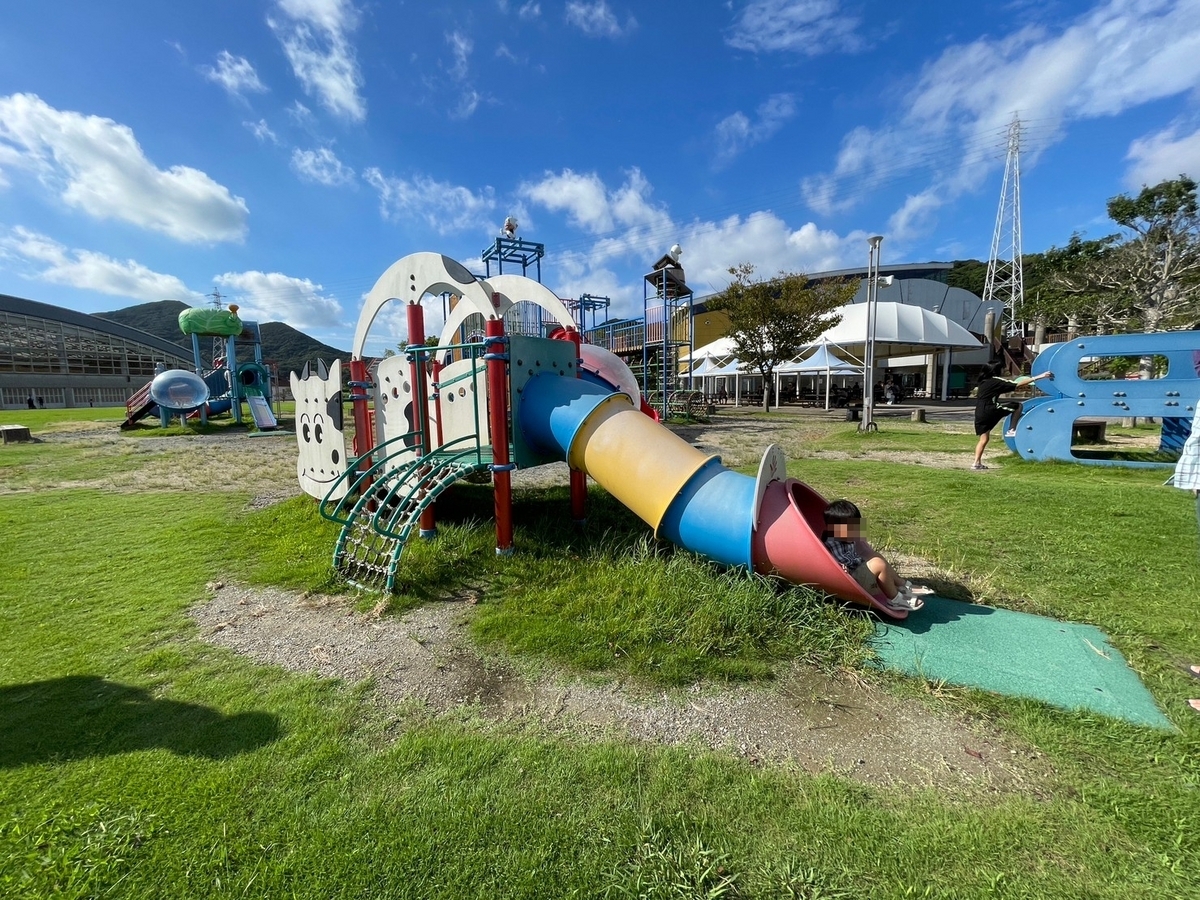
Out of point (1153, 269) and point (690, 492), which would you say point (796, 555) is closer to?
point (690, 492)

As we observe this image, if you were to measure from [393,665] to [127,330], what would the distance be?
67.9 meters

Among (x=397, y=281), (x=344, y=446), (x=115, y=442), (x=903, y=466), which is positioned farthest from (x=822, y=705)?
(x=115, y=442)

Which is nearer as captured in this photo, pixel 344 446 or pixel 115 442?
pixel 344 446

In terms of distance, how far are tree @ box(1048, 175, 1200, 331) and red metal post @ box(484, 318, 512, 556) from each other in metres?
25.8

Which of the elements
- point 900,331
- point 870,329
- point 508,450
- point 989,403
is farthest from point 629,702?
point 900,331

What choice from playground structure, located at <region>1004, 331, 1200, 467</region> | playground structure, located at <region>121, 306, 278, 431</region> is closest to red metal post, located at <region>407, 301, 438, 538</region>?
playground structure, located at <region>1004, 331, 1200, 467</region>

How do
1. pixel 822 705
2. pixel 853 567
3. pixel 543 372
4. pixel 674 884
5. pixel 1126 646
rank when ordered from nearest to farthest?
1. pixel 674 884
2. pixel 822 705
3. pixel 1126 646
4. pixel 853 567
5. pixel 543 372

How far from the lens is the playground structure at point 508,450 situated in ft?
11.3

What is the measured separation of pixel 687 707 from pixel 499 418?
2742 mm

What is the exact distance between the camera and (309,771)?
2.18 metres

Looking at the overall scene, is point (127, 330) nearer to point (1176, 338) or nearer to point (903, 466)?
point (903, 466)

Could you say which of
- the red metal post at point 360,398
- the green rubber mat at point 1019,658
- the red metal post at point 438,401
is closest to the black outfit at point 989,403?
the green rubber mat at point 1019,658

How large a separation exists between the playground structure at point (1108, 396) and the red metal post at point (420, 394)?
32.9 ft

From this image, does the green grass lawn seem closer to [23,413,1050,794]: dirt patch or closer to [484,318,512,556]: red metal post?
[23,413,1050,794]: dirt patch
